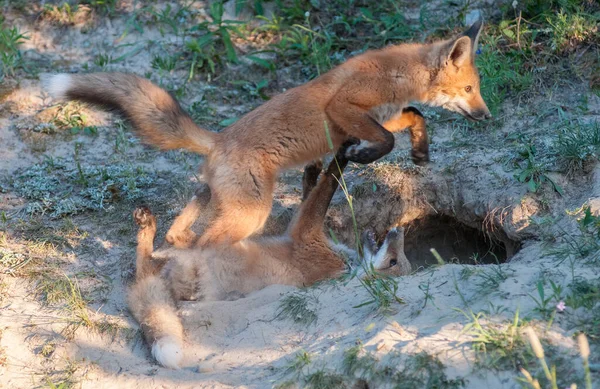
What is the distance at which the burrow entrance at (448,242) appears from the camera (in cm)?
679

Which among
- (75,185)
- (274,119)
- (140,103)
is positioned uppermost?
(140,103)

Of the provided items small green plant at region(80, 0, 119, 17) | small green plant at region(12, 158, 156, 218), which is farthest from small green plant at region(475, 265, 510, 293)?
small green plant at region(80, 0, 119, 17)

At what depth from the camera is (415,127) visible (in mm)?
6023

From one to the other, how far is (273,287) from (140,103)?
5.61 feet

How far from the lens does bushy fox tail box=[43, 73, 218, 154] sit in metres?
5.20

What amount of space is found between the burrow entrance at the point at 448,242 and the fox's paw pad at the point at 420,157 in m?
0.81

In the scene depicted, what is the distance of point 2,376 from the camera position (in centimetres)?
441

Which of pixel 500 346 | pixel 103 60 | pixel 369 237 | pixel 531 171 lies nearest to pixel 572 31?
pixel 531 171

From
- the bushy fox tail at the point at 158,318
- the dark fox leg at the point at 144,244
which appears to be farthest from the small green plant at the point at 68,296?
the dark fox leg at the point at 144,244

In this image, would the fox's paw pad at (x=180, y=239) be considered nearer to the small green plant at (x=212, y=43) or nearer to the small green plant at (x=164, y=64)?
the small green plant at (x=212, y=43)

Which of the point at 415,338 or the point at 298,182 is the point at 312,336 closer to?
the point at 415,338

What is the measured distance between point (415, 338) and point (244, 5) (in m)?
5.55

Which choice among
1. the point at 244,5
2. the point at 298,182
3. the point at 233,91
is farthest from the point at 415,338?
the point at 244,5

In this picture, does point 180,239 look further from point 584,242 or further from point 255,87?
point 584,242
